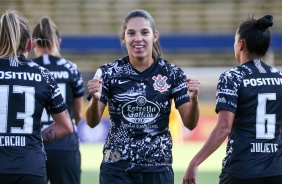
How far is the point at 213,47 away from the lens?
21.7 meters

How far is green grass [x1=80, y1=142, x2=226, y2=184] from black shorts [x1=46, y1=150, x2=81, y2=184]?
12.9ft

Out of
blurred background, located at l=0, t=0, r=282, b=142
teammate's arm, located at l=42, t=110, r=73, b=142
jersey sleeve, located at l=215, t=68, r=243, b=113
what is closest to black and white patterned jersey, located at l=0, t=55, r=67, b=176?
teammate's arm, located at l=42, t=110, r=73, b=142

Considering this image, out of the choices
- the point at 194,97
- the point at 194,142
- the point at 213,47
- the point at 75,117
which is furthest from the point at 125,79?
the point at 213,47

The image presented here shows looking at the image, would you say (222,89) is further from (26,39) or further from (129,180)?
(26,39)

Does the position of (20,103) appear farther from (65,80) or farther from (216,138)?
(65,80)

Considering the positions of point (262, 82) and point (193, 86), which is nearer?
point (193, 86)

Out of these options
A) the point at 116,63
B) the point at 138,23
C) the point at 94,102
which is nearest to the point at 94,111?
the point at 94,102

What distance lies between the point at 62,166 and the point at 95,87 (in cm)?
237

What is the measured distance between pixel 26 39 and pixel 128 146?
106cm

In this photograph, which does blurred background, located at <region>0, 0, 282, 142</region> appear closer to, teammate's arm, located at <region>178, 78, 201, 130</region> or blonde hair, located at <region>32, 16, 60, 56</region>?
blonde hair, located at <region>32, 16, 60, 56</region>

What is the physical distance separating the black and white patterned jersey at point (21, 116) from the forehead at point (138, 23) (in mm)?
815

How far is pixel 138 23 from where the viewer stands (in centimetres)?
581

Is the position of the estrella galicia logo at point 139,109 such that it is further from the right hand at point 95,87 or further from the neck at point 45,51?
the neck at point 45,51

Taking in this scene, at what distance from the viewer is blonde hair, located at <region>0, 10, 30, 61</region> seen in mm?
5348
